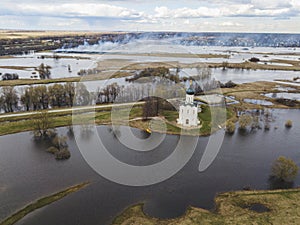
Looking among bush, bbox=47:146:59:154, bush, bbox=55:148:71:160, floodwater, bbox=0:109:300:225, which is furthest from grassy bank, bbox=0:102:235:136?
bush, bbox=55:148:71:160

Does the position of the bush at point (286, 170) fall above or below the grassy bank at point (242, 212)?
above

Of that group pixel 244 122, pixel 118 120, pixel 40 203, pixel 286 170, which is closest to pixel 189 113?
pixel 244 122

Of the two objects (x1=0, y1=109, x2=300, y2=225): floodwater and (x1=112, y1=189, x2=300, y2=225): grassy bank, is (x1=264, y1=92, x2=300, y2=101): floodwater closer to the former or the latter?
(x1=0, y1=109, x2=300, y2=225): floodwater

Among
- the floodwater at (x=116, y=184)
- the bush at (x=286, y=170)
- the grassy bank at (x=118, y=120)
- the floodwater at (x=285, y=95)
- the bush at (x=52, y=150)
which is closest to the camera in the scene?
the floodwater at (x=116, y=184)

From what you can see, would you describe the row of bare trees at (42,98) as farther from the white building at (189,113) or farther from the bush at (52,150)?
the white building at (189,113)

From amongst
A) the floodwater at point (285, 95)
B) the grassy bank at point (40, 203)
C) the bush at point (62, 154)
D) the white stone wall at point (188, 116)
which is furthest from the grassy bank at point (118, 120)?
the floodwater at point (285, 95)

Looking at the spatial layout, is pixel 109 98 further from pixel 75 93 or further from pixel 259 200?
pixel 259 200

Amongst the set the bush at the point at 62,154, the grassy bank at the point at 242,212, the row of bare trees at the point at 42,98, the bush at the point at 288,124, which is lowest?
the grassy bank at the point at 242,212
